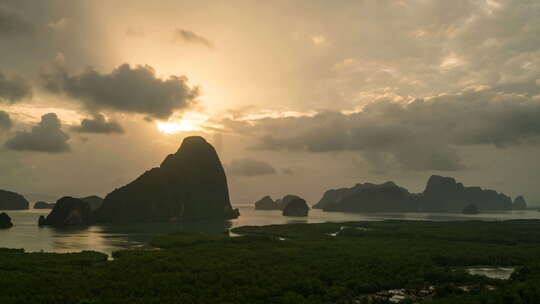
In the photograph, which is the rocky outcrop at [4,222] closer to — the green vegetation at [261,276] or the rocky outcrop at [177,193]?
the rocky outcrop at [177,193]

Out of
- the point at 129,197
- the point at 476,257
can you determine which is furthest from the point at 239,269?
the point at 129,197

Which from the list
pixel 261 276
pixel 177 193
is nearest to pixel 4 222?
pixel 177 193

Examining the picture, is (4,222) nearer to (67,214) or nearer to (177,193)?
(67,214)

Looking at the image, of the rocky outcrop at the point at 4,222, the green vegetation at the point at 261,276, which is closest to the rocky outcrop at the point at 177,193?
the rocky outcrop at the point at 4,222

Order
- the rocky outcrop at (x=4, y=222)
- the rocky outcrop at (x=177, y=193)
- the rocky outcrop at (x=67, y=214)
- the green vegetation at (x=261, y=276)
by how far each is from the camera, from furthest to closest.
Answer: the rocky outcrop at (x=177, y=193)
the rocky outcrop at (x=67, y=214)
the rocky outcrop at (x=4, y=222)
the green vegetation at (x=261, y=276)

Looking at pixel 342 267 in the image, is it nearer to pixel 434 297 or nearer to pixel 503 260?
pixel 434 297

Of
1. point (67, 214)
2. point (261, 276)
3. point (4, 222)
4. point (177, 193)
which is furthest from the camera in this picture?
point (177, 193)

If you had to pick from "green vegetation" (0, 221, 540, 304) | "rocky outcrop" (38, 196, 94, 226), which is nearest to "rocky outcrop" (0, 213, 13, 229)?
"rocky outcrop" (38, 196, 94, 226)
